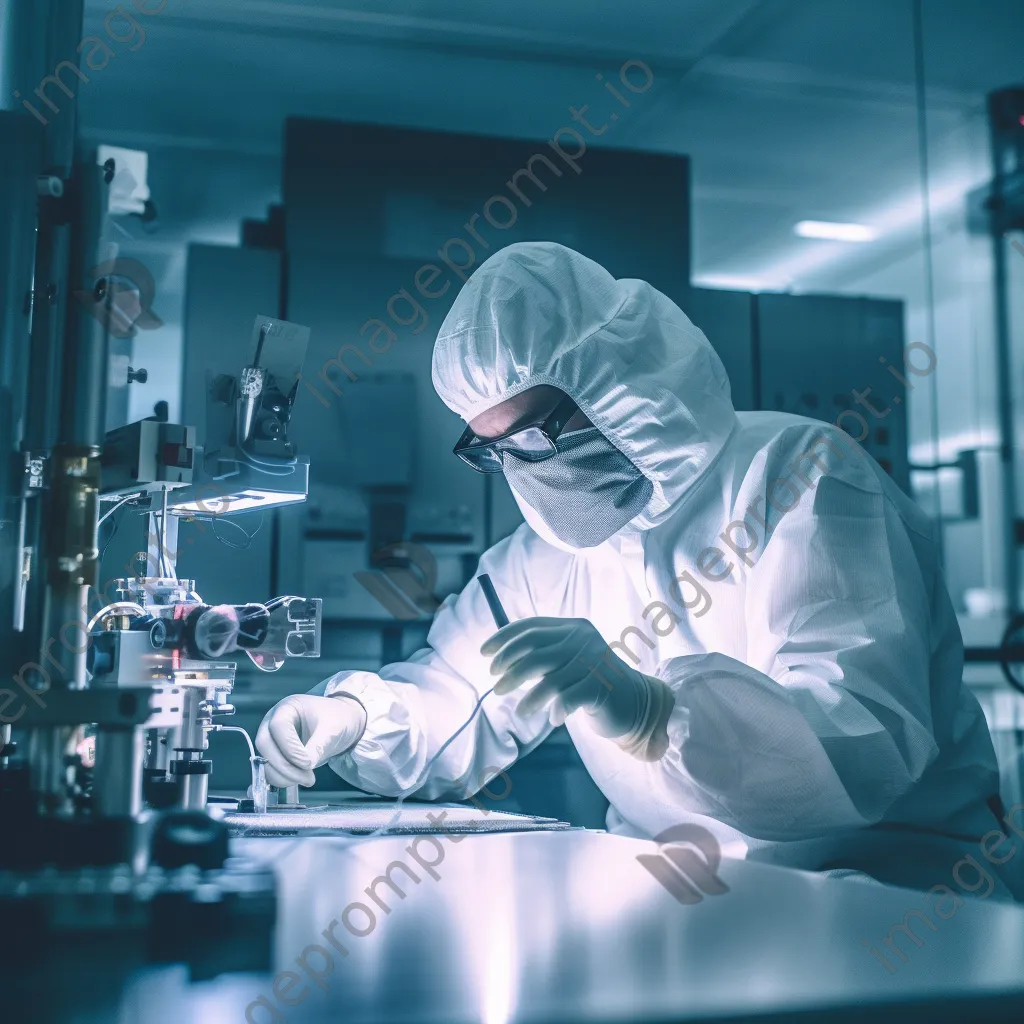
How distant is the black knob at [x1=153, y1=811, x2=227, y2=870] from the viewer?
77 cm

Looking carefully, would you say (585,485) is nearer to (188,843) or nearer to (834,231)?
(188,843)

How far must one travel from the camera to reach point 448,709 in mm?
1776

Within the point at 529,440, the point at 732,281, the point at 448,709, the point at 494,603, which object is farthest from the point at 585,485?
the point at 732,281

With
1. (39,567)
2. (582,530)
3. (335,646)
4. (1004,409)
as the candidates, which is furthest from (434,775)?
(1004,409)

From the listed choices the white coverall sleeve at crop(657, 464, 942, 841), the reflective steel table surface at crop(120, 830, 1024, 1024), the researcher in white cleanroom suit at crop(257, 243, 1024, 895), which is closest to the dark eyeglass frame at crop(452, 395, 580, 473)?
the researcher in white cleanroom suit at crop(257, 243, 1024, 895)

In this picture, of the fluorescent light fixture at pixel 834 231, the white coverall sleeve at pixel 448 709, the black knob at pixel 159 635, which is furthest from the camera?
the fluorescent light fixture at pixel 834 231

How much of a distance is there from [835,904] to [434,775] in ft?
3.58

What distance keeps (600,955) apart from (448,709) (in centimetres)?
120

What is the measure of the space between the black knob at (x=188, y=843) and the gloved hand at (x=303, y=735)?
0.76 meters

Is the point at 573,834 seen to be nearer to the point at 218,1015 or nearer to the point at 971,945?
the point at 971,945

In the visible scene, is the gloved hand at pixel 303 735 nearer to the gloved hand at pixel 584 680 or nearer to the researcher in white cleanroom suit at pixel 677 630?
the researcher in white cleanroom suit at pixel 677 630

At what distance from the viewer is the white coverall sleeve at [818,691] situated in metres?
1.14

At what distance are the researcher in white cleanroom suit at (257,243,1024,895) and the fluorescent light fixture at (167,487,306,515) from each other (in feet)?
1.07

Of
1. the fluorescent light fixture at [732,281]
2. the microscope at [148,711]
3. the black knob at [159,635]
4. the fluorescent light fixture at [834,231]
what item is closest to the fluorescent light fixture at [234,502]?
the microscope at [148,711]
